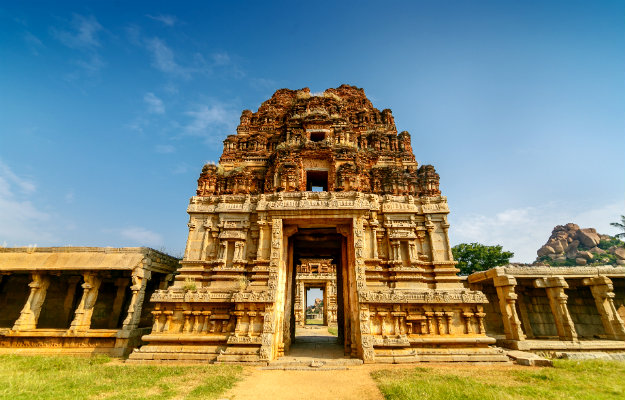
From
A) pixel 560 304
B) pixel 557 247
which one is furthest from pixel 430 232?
pixel 557 247

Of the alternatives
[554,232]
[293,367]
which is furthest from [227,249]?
[554,232]

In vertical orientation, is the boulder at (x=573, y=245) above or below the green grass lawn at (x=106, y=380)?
above

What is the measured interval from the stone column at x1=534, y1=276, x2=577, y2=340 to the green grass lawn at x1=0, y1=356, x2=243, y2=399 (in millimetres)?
14298

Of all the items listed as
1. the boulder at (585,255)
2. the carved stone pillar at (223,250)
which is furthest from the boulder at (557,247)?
the carved stone pillar at (223,250)

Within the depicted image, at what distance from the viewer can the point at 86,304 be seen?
43.3 ft

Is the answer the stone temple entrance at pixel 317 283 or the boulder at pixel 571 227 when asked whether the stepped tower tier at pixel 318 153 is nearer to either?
Result: the stone temple entrance at pixel 317 283

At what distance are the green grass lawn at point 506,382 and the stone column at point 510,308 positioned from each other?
91.5 inches

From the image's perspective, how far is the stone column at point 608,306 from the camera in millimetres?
12570

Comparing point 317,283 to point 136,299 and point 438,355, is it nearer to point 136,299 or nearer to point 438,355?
point 136,299

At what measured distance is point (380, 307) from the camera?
11.1 meters

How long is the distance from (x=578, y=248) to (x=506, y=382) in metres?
67.0

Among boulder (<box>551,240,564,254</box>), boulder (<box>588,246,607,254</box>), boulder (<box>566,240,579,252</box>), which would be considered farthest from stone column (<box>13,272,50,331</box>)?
boulder (<box>566,240,579,252</box>)

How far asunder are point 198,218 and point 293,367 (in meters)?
8.76

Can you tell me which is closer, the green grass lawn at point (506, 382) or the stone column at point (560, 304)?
the green grass lawn at point (506, 382)
